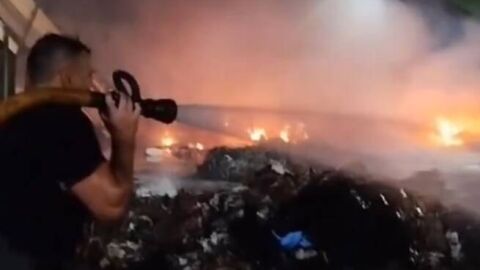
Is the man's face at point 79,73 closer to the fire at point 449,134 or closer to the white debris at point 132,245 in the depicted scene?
the white debris at point 132,245

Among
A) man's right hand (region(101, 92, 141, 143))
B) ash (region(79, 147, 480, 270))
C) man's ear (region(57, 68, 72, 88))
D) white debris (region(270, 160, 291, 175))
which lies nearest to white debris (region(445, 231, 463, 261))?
ash (region(79, 147, 480, 270))

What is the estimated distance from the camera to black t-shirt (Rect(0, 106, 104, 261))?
1402 mm

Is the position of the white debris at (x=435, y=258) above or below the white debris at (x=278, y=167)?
below

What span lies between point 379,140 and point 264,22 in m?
0.23

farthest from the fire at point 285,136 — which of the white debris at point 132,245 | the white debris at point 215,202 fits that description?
the white debris at point 132,245

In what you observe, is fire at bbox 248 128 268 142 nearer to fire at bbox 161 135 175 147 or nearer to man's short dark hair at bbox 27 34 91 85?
fire at bbox 161 135 175 147

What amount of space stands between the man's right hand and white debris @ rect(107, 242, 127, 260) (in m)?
0.15

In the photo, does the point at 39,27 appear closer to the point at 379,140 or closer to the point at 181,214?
the point at 181,214

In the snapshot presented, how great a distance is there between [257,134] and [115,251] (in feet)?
0.85

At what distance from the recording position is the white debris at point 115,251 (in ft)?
4.70

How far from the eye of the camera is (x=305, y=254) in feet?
4.74

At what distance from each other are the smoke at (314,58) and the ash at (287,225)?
0.06 metres

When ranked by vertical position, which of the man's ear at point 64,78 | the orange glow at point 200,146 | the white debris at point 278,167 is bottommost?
the white debris at point 278,167

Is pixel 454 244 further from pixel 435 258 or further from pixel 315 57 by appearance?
pixel 315 57
